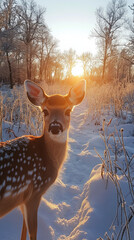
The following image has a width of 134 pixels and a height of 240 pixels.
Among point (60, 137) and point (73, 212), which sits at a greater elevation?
point (60, 137)

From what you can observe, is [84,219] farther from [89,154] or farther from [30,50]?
[30,50]

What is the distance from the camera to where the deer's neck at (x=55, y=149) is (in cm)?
194

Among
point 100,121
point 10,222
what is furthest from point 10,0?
point 10,222

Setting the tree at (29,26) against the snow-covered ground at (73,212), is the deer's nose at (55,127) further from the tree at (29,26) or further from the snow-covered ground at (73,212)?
the tree at (29,26)

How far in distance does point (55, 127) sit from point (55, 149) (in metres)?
0.32

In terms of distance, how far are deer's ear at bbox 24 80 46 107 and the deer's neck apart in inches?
19.1

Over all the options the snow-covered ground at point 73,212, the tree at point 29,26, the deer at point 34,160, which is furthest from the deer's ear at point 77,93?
the tree at point 29,26

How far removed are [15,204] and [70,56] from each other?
52.4 m

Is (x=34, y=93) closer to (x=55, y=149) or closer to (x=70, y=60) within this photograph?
(x=55, y=149)

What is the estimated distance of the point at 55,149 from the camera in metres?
2.02

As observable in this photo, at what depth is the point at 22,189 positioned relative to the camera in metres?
1.50

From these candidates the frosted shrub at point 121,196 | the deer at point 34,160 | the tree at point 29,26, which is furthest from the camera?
the tree at point 29,26

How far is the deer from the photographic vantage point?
143cm

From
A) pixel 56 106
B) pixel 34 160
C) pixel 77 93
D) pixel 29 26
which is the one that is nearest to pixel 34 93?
pixel 56 106
